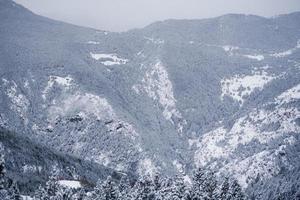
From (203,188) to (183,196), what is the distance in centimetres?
1440

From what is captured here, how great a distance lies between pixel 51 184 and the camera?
10325 cm

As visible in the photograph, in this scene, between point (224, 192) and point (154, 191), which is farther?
point (224, 192)

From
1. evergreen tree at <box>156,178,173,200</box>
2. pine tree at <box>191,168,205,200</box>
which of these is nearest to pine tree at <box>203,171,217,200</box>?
pine tree at <box>191,168,205,200</box>

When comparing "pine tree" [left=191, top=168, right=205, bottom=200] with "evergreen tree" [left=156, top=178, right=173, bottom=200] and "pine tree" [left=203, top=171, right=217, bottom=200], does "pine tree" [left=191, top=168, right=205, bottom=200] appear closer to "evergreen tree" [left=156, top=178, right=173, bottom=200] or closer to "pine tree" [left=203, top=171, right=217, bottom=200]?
"pine tree" [left=203, top=171, right=217, bottom=200]

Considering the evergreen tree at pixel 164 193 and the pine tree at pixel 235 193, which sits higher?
the evergreen tree at pixel 164 193

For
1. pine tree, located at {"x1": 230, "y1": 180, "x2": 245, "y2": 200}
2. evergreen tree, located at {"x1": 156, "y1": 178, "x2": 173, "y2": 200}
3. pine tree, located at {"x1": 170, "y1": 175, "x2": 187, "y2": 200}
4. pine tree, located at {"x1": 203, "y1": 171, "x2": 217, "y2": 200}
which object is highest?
pine tree, located at {"x1": 170, "y1": 175, "x2": 187, "y2": 200}

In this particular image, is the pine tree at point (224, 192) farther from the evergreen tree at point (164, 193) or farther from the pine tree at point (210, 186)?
the evergreen tree at point (164, 193)

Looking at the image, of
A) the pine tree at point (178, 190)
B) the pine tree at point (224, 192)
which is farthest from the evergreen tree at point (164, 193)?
the pine tree at point (224, 192)

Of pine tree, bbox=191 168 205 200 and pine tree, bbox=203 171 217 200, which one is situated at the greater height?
pine tree, bbox=191 168 205 200

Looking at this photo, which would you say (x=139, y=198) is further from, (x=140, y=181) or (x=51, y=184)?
(x=51, y=184)

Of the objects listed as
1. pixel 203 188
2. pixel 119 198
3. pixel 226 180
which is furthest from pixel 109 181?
pixel 226 180

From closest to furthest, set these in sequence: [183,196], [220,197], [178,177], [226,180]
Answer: [183,196], [178,177], [220,197], [226,180]

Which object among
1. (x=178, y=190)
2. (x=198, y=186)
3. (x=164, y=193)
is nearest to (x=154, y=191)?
(x=164, y=193)

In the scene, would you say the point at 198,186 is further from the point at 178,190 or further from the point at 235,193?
the point at 235,193
